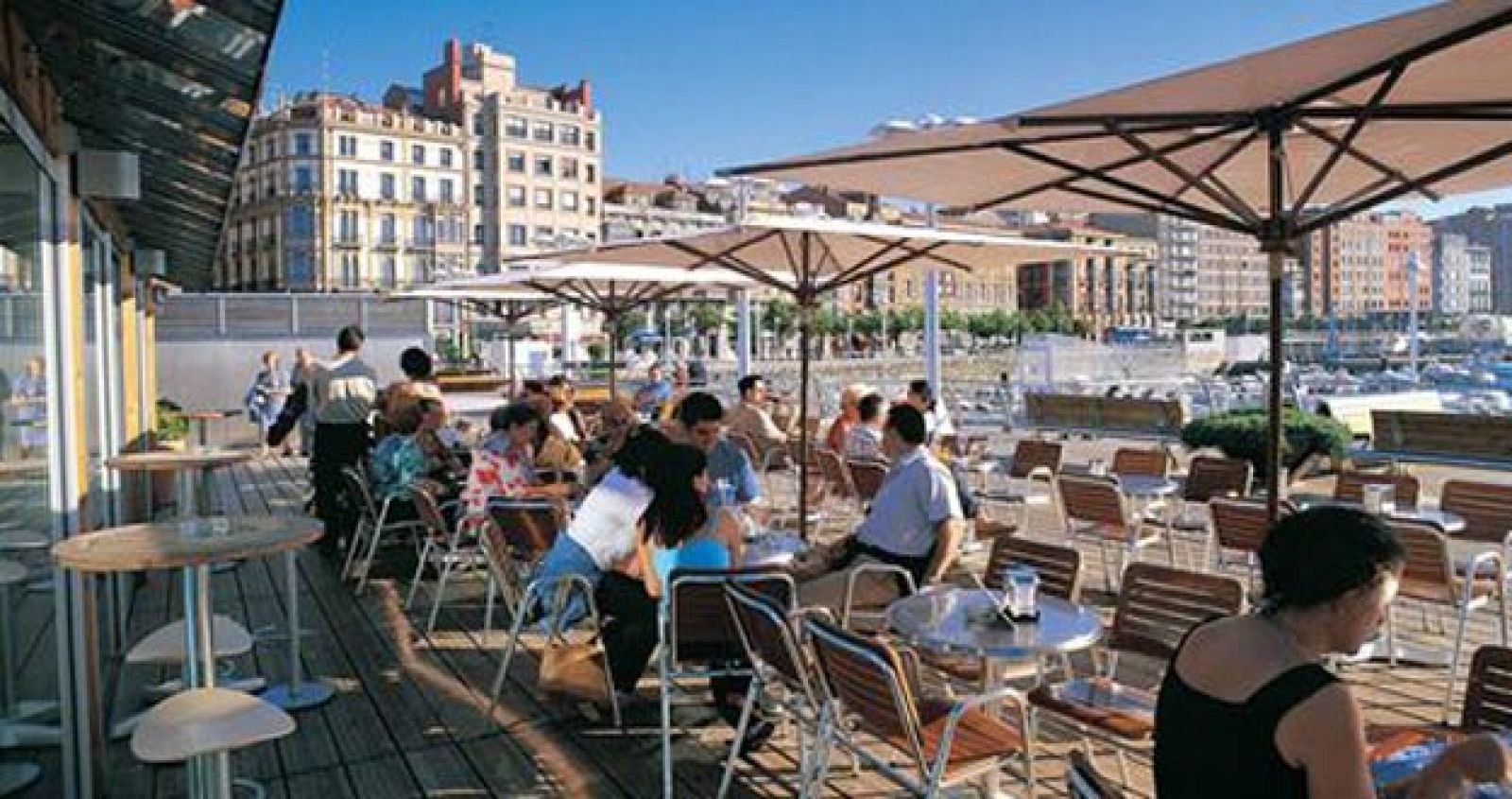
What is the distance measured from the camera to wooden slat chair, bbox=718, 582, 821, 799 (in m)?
3.51

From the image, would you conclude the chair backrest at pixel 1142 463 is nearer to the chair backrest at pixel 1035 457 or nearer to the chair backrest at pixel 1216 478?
the chair backrest at pixel 1216 478

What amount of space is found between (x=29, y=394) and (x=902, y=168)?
333 centimetres

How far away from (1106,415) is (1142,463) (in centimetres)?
622

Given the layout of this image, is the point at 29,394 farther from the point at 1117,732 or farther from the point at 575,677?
the point at 1117,732

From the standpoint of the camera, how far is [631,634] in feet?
15.5

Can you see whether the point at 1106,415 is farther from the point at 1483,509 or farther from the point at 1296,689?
the point at 1296,689

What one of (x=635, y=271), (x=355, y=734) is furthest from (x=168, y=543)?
(x=635, y=271)

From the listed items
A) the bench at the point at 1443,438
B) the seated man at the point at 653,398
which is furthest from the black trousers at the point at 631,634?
the bench at the point at 1443,438

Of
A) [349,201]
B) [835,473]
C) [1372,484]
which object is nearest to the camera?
[1372,484]

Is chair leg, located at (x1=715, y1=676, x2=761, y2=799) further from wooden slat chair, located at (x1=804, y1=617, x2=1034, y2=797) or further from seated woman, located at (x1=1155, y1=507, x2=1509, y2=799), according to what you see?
seated woman, located at (x1=1155, y1=507, x2=1509, y2=799)

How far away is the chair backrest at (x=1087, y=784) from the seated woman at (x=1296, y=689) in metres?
Answer: 0.22

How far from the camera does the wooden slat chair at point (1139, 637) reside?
3.39 meters

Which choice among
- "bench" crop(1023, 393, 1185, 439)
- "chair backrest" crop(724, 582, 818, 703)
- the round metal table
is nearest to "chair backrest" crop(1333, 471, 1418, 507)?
"chair backrest" crop(724, 582, 818, 703)

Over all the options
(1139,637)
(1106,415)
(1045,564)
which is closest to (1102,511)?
(1045,564)
